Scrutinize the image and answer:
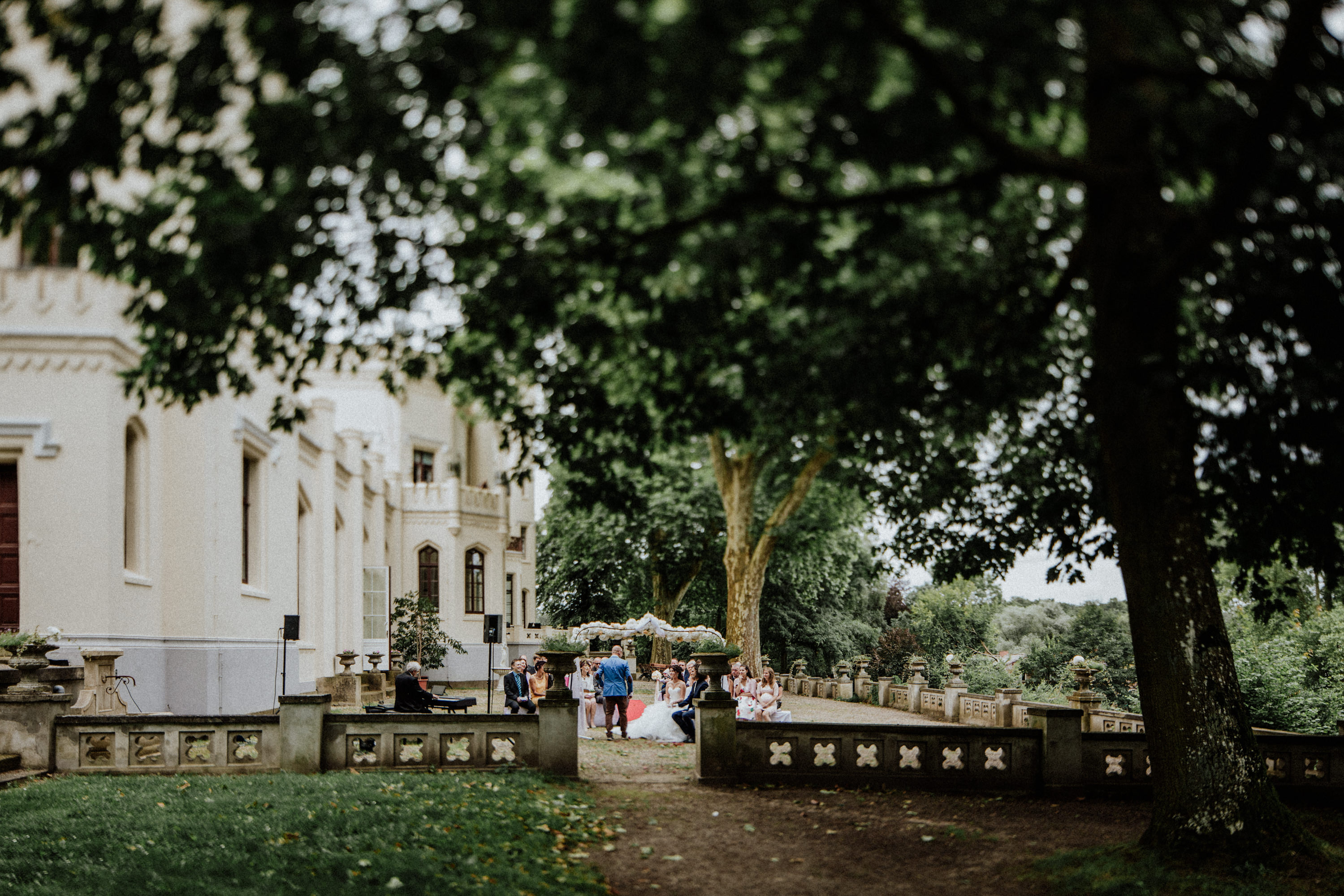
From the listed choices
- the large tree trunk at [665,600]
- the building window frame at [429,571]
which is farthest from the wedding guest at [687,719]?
the large tree trunk at [665,600]

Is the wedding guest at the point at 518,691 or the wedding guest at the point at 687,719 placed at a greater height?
the wedding guest at the point at 518,691

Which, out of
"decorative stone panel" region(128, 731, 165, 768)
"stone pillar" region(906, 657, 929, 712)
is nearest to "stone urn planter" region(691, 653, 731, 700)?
"decorative stone panel" region(128, 731, 165, 768)

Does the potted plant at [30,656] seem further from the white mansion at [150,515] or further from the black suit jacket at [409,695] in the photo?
the black suit jacket at [409,695]

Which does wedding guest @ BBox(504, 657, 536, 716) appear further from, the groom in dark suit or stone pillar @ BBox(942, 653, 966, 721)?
stone pillar @ BBox(942, 653, 966, 721)

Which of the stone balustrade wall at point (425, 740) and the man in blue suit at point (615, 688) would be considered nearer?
the stone balustrade wall at point (425, 740)

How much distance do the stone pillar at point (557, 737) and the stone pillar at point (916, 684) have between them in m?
21.1

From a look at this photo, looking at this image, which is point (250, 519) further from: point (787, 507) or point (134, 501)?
point (787, 507)

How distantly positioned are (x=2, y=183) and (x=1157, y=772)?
9.39 meters

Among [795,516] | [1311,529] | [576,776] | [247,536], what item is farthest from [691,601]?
[1311,529]

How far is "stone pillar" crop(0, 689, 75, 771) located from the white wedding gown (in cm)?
1016

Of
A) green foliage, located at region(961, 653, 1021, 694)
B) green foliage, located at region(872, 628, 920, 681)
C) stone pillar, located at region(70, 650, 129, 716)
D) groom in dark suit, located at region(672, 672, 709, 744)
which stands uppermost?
stone pillar, located at region(70, 650, 129, 716)

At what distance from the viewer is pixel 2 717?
13852mm

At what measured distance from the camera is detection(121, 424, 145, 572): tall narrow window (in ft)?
63.7

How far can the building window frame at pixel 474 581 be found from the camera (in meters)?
43.1
